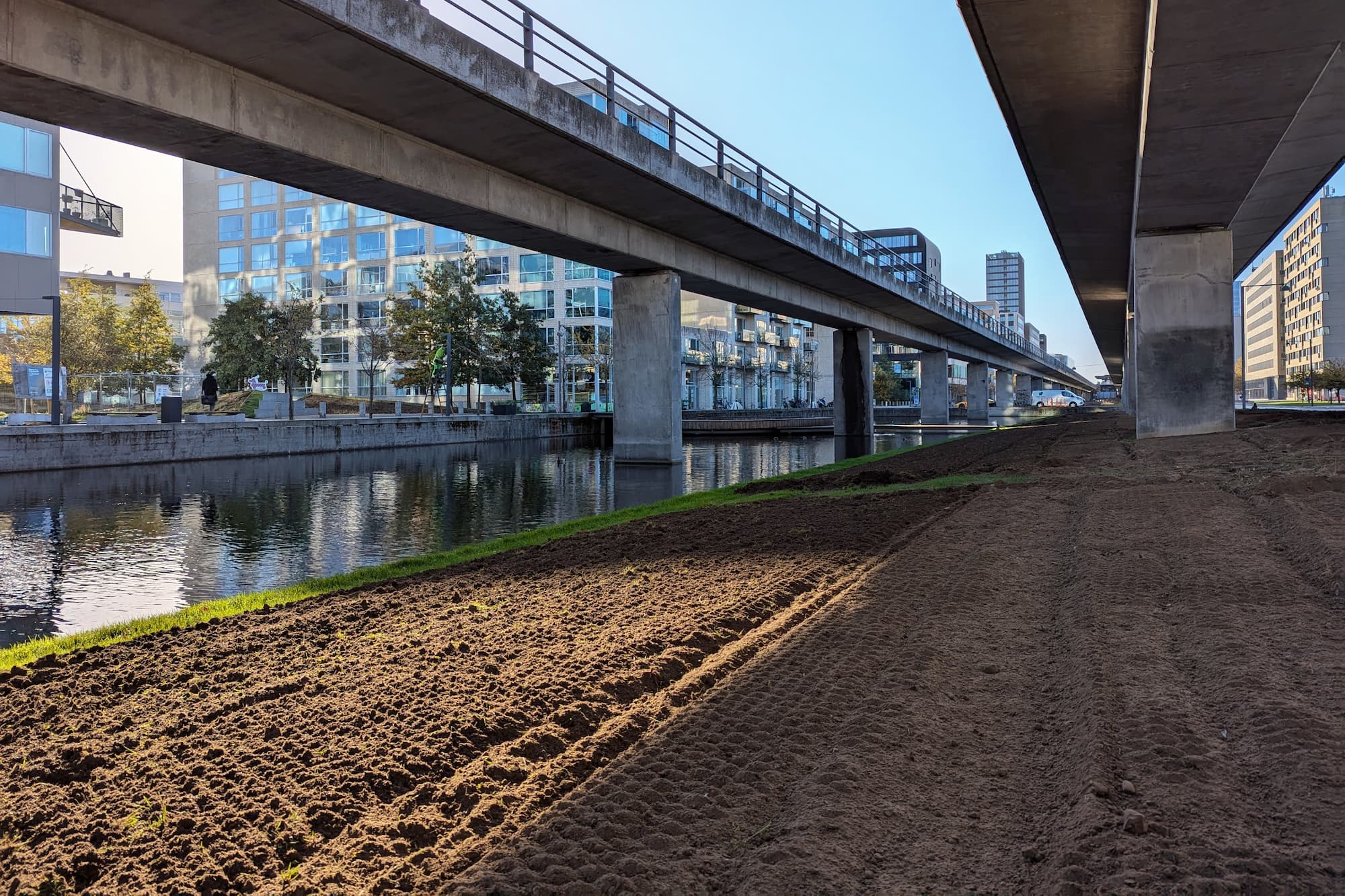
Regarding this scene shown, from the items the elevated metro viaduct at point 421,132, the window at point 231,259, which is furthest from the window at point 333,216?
the elevated metro viaduct at point 421,132

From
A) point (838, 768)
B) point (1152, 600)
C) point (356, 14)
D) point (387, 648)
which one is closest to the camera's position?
point (838, 768)

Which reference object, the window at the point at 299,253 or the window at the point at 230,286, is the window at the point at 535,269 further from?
the window at the point at 230,286

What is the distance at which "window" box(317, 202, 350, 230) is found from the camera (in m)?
91.3

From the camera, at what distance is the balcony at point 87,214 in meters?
45.2

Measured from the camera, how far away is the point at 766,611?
7.34 m

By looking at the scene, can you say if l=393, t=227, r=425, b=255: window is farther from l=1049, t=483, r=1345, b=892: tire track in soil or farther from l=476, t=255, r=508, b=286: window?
l=1049, t=483, r=1345, b=892: tire track in soil

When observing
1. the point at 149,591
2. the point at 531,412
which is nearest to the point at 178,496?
the point at 149,591

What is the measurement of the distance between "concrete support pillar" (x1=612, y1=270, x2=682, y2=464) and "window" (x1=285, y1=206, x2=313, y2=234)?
72.6 metres

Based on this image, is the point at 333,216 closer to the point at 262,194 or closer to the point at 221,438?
the point at 262,194

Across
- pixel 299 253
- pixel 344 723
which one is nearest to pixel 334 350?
pixel 299 253

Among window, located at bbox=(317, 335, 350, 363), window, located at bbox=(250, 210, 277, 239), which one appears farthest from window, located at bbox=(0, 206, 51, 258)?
window, located at bbox=(250, 210, 277, 239)

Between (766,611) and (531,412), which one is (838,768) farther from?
(531,412)

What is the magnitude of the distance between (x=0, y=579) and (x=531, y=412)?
55.1 meters

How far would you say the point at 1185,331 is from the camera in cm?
2562
